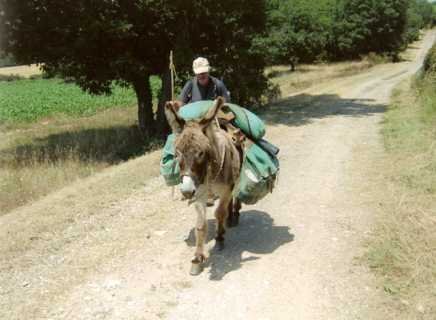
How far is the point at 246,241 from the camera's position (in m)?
7.09

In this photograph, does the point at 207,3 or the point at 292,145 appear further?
the point at 207,3

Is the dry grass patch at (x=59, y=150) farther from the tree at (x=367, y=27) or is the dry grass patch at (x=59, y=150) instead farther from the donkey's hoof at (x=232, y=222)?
the tree at (x=367, y=27)

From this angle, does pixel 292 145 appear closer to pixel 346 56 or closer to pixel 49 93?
pixel 49 93

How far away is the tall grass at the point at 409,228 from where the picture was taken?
527 cm

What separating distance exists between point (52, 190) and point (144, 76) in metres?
8.81

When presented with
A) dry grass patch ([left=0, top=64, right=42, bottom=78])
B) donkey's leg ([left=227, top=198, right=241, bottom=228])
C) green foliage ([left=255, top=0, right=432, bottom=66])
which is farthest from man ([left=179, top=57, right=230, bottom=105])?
dry grass patch ([left=0, top=64, right=42, bottom=78])

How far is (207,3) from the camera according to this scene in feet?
58.9

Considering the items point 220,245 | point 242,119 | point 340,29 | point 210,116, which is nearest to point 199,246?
point 220,245

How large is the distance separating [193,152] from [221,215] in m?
1.81

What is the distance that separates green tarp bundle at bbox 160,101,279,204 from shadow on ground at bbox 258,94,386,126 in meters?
11.3

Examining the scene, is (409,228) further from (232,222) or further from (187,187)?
(187,187)

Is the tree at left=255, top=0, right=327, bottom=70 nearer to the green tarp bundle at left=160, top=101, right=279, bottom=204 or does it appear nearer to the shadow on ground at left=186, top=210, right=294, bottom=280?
the shadow on ground at left=186, top=210, right=294, bottom=280

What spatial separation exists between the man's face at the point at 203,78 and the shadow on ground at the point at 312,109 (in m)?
11.2

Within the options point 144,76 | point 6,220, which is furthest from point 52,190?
point 144,76
